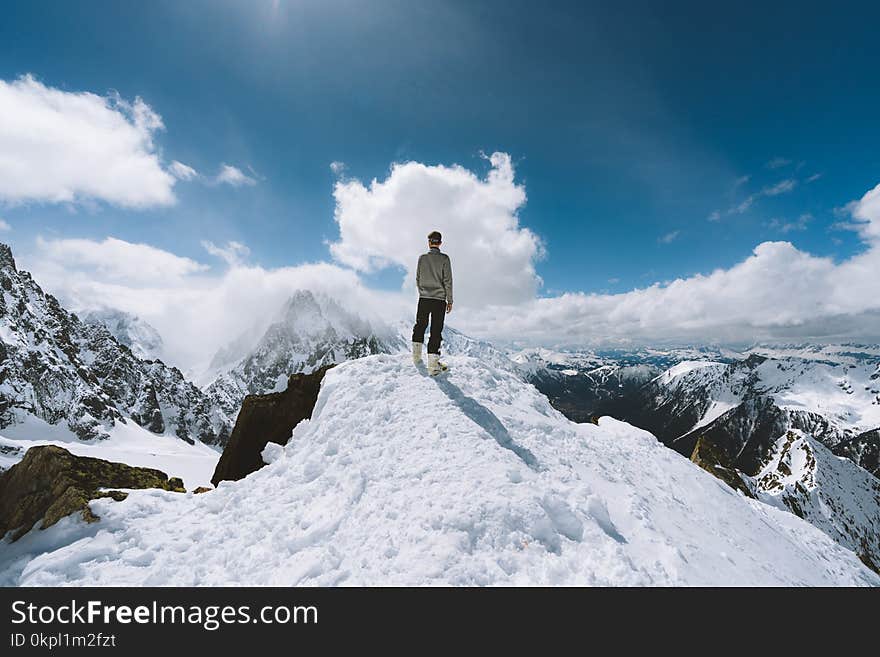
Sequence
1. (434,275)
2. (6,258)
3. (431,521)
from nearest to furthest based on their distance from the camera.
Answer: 1. (431,521)
2. (434,275)
3. (6,258)

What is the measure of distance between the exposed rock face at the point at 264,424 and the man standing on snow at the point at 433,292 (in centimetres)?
508

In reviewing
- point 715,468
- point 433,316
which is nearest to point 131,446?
point 433,316

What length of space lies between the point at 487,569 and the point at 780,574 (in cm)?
710

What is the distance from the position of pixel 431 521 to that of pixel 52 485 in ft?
34.9

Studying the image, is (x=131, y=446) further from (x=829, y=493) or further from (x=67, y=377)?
(x=829, y=493)

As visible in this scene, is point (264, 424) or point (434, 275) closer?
point (434, 275)

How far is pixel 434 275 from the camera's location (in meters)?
12.9

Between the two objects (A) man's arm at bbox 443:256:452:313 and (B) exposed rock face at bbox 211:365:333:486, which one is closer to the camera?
(A) man's arm at bbox 443:256:452:313

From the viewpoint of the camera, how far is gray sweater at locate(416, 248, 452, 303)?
1286cm

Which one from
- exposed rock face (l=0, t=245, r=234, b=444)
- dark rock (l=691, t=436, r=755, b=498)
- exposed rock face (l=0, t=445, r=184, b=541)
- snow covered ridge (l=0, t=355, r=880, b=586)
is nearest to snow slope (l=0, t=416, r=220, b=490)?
exposed rock face (l=0, t=245, r=234, b=444)

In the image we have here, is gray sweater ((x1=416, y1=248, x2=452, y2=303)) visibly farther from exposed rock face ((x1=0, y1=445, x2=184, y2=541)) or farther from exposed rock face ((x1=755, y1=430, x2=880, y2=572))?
exposed rock face ((x1=755, y1=430, x2=880, y2=572))
